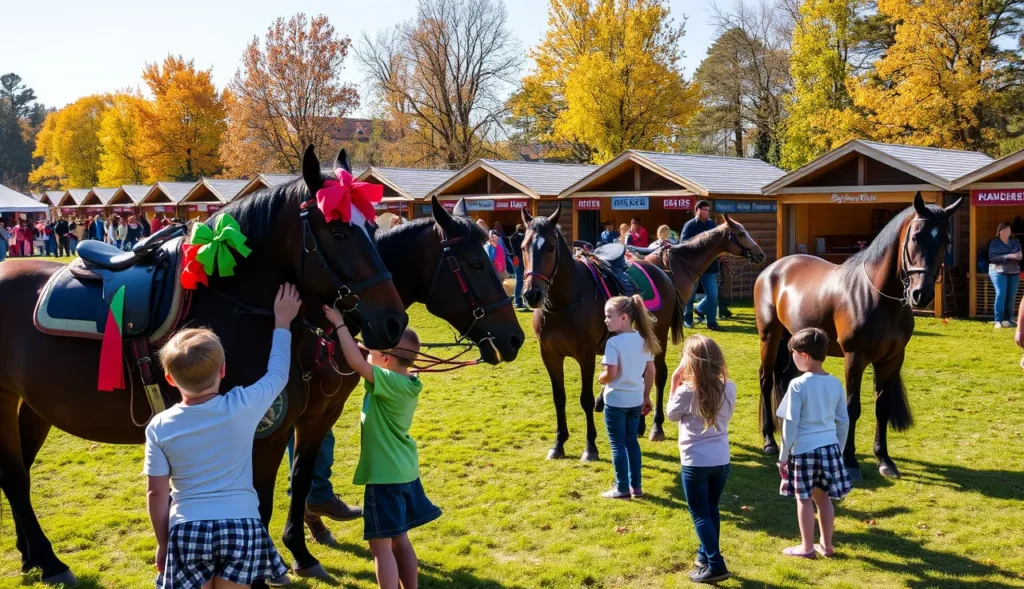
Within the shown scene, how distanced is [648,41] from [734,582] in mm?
32278

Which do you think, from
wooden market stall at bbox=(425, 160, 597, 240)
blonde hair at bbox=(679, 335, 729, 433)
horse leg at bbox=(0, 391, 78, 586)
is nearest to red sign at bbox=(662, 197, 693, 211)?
wooden market stall at bbox=(425, 160, 597, 240)

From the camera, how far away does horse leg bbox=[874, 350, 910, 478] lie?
262 inches

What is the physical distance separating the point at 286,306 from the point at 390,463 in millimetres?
945

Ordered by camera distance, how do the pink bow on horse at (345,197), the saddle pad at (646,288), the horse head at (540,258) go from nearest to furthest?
the pink bow on horse at (345,197) → the horse head at (540,258) → the saddle pad at (646,288)

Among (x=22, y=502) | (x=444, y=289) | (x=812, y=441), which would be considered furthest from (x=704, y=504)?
(x=22, y=502)

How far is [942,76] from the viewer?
26062 millimetres

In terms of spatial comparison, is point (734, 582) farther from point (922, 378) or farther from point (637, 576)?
point (922, 378)

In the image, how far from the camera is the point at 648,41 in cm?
3409

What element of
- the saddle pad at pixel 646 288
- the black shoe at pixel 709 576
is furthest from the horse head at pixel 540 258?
the black shoe at pixel 709 576

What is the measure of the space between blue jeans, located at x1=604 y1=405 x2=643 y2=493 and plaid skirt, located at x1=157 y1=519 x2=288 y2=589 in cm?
320

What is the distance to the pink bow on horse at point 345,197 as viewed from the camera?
3.46 meters

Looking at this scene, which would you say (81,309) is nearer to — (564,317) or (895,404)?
(564,317)

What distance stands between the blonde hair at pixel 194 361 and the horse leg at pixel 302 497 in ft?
5.46

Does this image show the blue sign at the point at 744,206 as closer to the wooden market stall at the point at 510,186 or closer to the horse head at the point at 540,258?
the wooden market stall at the point at 510,186
